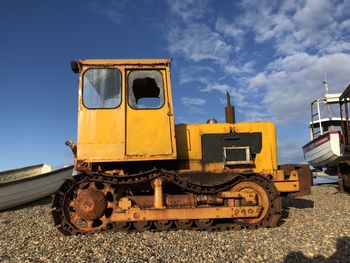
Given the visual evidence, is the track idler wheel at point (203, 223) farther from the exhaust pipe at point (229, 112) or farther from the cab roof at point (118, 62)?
the cab roof at point (118, 62)

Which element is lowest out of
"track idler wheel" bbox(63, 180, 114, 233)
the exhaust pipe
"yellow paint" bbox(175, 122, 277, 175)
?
"track idler wheel" bbox(63, 180, 114, 233)

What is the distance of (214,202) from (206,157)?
3.44ft

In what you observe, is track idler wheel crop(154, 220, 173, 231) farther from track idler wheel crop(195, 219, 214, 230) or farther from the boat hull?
the boat hull

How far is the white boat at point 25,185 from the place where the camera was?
11477 mm

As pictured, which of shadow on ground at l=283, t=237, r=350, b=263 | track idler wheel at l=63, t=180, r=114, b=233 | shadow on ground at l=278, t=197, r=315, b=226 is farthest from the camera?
shadow on ground at l=278, t=197, r=315, b=226

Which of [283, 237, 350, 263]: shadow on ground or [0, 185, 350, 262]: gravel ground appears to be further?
[0, 185, 350, 262]: gravel ground

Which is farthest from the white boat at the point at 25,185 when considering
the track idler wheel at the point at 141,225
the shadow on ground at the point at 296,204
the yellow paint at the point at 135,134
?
the shadow on ground at the point at 296,204

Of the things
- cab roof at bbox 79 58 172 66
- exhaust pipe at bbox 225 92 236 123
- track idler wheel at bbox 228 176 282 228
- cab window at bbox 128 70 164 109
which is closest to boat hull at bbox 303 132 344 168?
exhaust pipe at bbox 225 92 236 123

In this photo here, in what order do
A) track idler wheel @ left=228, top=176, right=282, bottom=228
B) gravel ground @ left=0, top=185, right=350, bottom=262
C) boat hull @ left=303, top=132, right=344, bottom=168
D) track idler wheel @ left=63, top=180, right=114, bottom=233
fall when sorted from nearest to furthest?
gravel ground @ left=0, top=185, right=350, bottom=262, track idler wheel @ left=63, top=180, right=114, bottom=233, track idler wheel @ left=228, top=176, right=282, bottom=228, boat hull @ left=303, top=132, right=344, bottom=168

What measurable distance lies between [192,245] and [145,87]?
3.78 metres

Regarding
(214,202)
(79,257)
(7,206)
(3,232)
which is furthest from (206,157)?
(7,206)

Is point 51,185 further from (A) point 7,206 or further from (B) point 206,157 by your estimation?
(B) point 206,157

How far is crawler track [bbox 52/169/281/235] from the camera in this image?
6.61 metres

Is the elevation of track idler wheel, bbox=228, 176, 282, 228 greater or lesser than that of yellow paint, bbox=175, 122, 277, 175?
lesser
